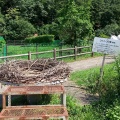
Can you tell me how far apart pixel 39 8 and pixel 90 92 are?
41513 millimetres

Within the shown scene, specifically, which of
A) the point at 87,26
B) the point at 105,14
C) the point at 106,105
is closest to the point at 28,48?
the point at 87,26

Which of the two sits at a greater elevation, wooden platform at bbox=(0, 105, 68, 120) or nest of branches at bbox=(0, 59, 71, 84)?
nest of branches at bbox=(0, 59, 71, 84)

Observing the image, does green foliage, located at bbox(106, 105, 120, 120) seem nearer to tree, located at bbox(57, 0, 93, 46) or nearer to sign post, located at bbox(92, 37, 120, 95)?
sign post, located at bbox(92, 37, 120, 95)

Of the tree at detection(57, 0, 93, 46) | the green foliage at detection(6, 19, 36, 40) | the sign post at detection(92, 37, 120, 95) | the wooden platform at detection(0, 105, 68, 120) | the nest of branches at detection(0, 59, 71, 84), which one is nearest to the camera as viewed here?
the wooden platform at detection(0, 105, 68, 120)

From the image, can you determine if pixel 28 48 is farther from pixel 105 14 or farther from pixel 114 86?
pixel 105 14

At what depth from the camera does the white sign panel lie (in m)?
7.69

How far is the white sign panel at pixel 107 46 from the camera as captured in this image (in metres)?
7.69

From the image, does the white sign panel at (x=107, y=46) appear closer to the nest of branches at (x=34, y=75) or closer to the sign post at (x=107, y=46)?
the sign post at (x=107, y=46)

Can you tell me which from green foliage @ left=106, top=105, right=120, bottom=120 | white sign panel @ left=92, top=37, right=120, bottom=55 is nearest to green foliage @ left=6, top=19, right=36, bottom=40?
white sign panel @ left=92, top=37, right=120, bottom=55

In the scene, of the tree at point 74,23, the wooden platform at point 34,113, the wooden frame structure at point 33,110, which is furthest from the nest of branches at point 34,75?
the tree at point 74,23

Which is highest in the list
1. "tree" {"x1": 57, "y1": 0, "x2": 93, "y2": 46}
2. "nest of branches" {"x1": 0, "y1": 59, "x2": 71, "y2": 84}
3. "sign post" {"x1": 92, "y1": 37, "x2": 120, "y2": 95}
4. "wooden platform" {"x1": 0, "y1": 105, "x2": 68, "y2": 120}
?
"tree" {"x1": 57, "y1": 0, "x2": 93, "y2": 46}

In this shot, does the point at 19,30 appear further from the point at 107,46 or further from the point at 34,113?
the point at 34,113

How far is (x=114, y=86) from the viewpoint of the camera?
7125 millimetres

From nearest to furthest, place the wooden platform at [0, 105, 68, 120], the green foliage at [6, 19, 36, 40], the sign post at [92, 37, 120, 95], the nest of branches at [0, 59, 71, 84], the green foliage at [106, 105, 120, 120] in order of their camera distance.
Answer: the wooden platform at [0, 105, 68, 120] → the green foliage at [106, 105, 120, 120] → the nest of branches at [0, 59, 71, 84] → the sign post at [92, 37, 120, 95] → the green foliage at [6, 19, 36, 40]
